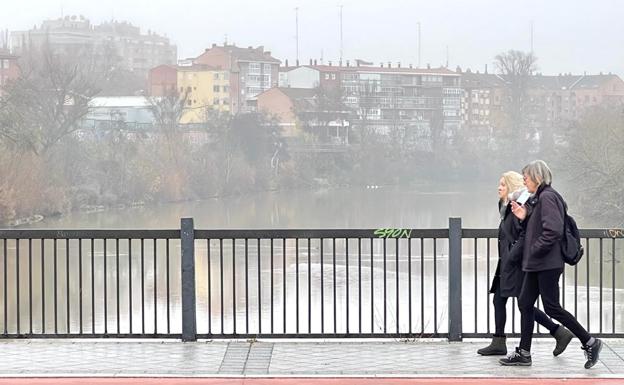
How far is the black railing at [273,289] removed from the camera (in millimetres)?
10039

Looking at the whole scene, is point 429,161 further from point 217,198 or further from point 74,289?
point 74,289

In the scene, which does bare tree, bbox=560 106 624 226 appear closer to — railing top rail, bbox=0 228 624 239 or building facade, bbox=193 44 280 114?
railing top rail, bbox=0 228 624 239

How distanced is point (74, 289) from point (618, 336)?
2896 centimetres

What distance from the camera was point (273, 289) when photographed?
16.4 metres

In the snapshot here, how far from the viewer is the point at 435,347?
31.8 ft

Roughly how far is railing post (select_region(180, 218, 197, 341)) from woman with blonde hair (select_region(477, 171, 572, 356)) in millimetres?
2373

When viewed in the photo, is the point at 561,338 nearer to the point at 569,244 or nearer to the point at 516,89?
the point at 569,244

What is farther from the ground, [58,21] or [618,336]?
[58,21]

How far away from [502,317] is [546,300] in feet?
2.02

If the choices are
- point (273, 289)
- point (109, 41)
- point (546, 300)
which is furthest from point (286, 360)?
point (109, 41)

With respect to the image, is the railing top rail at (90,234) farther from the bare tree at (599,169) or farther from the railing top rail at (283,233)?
the bare tree at (599,169)

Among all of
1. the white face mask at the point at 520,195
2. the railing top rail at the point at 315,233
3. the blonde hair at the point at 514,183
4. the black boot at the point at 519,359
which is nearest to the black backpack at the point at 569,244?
the white face mask at the point at 520,195

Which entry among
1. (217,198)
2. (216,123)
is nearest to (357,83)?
(216,123)

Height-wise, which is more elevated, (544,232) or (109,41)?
(109,41)
